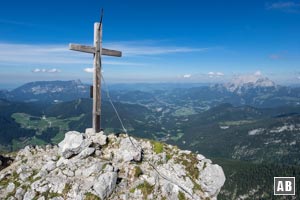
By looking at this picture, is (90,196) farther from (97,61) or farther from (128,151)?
(97,61)

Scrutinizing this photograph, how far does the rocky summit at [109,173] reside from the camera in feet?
52.3

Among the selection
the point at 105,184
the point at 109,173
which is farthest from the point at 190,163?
the point at 105,184

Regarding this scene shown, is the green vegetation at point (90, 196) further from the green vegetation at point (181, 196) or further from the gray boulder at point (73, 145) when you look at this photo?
the green vegetation at point (181, 196)

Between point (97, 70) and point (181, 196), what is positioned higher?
point (97, 70)

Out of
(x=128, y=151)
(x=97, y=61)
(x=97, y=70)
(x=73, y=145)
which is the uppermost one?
(x=97, y=61)

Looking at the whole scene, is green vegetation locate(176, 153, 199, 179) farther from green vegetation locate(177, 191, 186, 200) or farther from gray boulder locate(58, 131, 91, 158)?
gray boulder locate(58, 131, 91, 158)

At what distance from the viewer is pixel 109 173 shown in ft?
53.8

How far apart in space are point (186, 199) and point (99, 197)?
5506 millimetres

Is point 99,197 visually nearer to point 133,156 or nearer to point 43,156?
point 133,156

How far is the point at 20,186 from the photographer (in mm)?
16531
